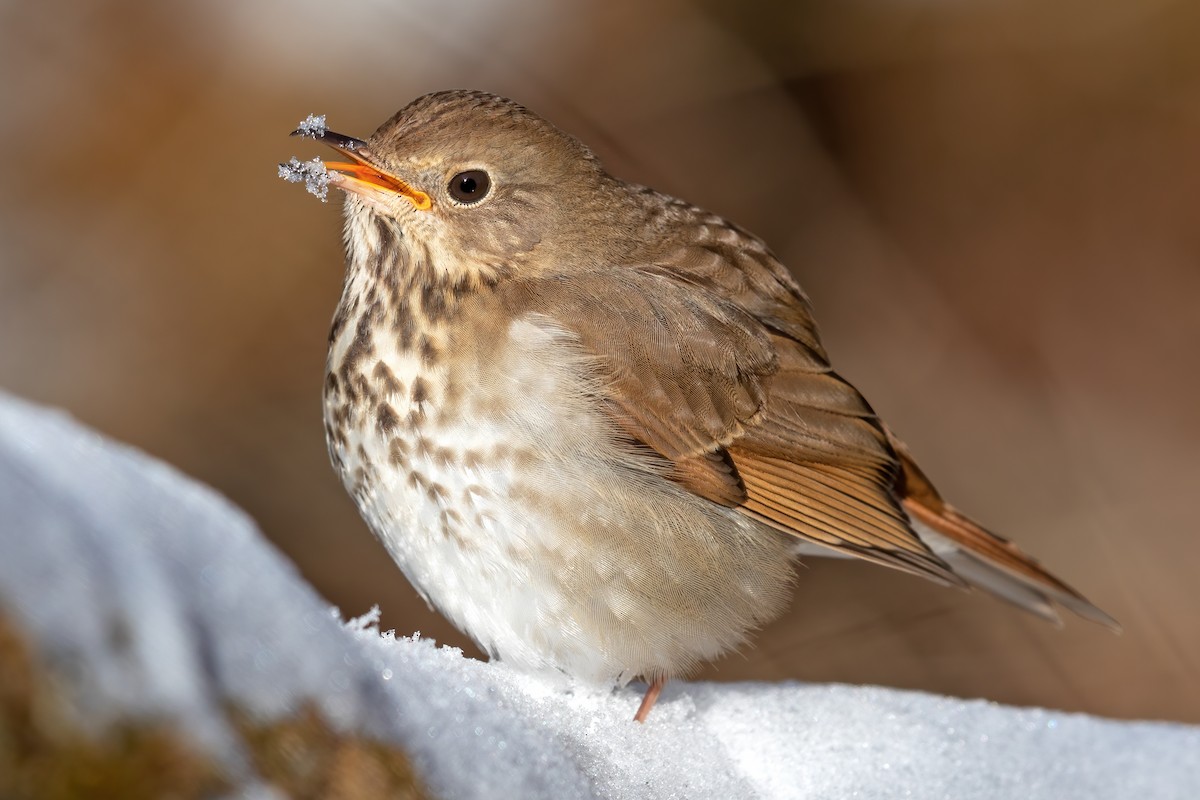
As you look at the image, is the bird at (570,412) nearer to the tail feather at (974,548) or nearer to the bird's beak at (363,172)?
the bird's beak at (363,172)

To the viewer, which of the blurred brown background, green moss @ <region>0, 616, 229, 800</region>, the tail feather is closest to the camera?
green moss @ <region>0, 616, 229, 800</region>

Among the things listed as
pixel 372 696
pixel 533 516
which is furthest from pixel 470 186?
pixel 372 696

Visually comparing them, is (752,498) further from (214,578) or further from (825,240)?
(825,240)

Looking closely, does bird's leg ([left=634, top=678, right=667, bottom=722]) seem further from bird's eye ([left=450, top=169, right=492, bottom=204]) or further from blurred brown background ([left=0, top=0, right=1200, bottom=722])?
blurred brown background ([left=0, top=0, right=1200, bottom=722])

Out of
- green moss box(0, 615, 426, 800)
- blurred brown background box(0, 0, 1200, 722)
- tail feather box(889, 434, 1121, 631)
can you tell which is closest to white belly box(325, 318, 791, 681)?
tail feather box(889, 434, 1121, 631)

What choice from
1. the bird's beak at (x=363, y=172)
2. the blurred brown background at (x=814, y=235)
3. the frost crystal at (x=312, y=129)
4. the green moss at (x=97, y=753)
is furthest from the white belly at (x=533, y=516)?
the blurred brown background at (x=814, y=235)

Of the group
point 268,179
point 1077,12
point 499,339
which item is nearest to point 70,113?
point 268,179
